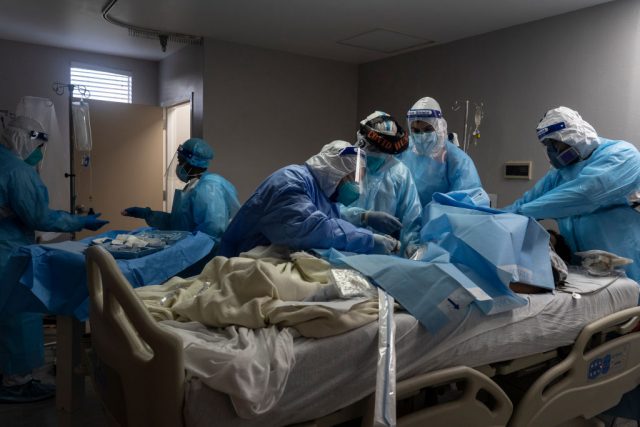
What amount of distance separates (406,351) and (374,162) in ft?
4.72

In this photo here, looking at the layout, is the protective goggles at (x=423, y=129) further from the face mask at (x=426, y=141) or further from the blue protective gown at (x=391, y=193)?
the blue protective gown at (x=391, y=193)

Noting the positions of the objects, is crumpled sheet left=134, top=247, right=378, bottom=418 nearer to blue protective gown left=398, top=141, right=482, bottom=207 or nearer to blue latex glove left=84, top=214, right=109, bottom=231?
blue protective gown left=398, top=141, right=482, bottom=207

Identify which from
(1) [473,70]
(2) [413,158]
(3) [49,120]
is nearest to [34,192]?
(3) [49,120]

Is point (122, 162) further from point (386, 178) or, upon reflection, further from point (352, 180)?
point (352, 180)

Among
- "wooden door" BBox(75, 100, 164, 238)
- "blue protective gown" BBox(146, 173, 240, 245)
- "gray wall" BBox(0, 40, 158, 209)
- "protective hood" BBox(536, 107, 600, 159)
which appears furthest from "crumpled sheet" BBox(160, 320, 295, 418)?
"wooden door" BBox(75, 100, 164, 238)

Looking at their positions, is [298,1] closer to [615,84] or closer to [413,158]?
[413,158]

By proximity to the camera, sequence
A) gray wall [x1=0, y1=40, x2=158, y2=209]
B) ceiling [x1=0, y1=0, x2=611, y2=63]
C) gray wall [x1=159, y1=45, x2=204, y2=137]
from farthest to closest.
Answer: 1. gray wall [x1=0, y1=40, x2=158, y2=209]
2. gray wall [x1=159, y1=45, x2=204, y2=137]
3. ceiling [x1=0, y1=0, x2=611, y2=63]

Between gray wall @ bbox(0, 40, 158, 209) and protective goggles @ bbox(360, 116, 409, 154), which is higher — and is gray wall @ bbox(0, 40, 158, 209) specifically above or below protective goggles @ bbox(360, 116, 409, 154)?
above

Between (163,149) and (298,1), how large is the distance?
106 inches

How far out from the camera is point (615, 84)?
3.33 metres

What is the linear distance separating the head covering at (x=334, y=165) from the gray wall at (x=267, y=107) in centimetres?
263

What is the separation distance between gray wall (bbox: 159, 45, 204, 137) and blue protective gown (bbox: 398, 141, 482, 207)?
2.33m

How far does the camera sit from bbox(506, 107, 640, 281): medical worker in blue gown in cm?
240

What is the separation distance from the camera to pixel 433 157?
10.1ft
